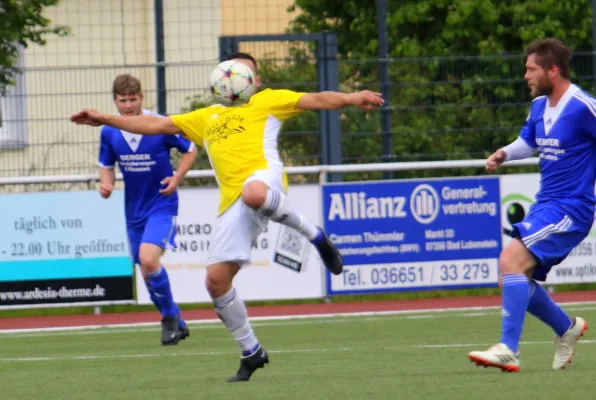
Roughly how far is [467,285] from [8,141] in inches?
205

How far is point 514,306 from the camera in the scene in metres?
8.20

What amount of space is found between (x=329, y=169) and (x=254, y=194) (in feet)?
25.7

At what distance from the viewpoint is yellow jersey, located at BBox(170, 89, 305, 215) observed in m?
8.50

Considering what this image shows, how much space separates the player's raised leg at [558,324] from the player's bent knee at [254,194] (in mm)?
1611

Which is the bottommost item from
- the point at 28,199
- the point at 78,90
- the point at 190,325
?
the point at 190,325

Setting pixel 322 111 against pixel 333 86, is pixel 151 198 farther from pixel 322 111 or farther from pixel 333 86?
pixel 322 111

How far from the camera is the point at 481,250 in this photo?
15.9 metres

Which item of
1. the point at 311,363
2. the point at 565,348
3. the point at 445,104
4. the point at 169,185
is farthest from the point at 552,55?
the point at 445,104

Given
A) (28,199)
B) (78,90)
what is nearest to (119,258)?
(28,199)

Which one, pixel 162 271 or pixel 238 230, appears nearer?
pixel 238 230

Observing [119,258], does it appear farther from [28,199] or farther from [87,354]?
[87,354]

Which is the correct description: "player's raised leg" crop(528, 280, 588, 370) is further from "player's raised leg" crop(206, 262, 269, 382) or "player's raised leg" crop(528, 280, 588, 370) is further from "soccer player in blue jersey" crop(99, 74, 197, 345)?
"soccer player in blue jersey" crop(99, 74, 197, 345)

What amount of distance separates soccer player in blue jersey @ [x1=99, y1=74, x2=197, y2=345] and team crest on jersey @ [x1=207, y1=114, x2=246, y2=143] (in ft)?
9.97

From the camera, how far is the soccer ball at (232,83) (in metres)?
8.57
